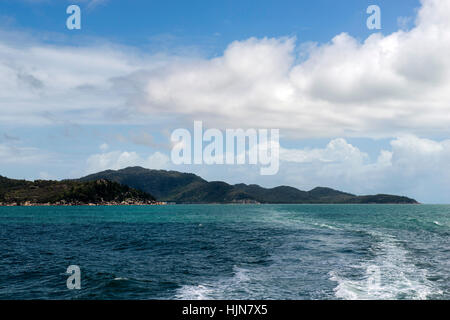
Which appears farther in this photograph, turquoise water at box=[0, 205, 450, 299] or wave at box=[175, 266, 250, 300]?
turquoise water at box=[0, 205, 450, 299]

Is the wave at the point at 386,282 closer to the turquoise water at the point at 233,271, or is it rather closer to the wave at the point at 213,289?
the turquoise water at the point at 233,271

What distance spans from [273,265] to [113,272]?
55.1 ft

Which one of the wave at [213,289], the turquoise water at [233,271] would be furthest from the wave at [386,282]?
the wave at [213,289]

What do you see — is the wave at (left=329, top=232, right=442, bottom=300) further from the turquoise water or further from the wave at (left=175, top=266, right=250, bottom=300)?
the wave at (left=175, top=266, right=250, bottom=300)

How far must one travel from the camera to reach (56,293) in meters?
25.7

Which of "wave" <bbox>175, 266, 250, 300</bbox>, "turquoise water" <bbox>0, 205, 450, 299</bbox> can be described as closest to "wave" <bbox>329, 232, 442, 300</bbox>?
"turquoise water" <bbox>0, 205, 450, 299</bbox>

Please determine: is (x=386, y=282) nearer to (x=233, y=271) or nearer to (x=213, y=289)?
(x=233, y=271)

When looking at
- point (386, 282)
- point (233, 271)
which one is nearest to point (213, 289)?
point (233, 271)

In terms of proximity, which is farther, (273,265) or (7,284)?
(273,265)

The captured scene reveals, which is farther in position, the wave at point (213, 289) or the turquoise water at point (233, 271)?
the turquoise water at point (233, 271)

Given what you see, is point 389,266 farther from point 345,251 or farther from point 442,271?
point 345,251
